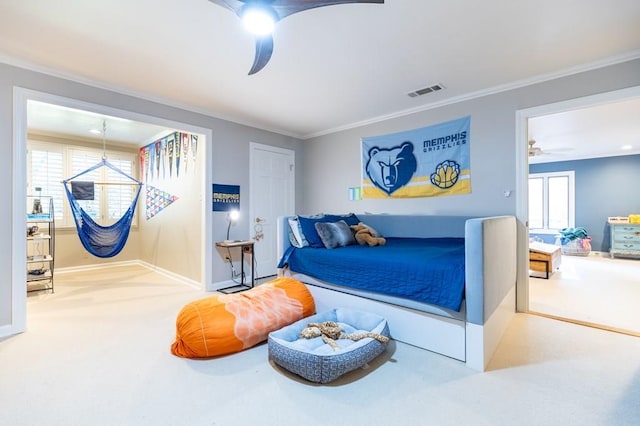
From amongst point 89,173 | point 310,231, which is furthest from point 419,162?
point 89,173

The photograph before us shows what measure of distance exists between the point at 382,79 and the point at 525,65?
1.29m

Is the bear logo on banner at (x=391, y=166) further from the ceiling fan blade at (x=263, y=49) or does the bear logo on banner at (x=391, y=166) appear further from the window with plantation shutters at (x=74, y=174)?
the window with plantation shutters at (x=74, y=174)

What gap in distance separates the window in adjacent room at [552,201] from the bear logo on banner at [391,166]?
18.6ft

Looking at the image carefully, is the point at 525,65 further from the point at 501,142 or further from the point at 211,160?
the point at 211,160

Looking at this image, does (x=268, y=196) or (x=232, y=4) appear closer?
(x=232, y=4)

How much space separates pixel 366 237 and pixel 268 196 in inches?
76.9

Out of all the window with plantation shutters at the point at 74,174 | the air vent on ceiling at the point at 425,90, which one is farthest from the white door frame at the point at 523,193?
the window with plantation shutters at the point at 74,174

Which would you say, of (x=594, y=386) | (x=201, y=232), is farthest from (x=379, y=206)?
(x=594, y=386)

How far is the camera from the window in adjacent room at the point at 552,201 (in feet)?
22.8

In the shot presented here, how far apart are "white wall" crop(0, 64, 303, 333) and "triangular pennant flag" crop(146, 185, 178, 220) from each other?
1213 mm

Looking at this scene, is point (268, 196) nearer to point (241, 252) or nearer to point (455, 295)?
point (241, 252)

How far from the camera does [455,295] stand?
1930mm

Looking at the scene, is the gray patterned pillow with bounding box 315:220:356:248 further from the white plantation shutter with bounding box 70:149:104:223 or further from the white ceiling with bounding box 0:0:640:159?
A: the white plantation shutter with bounding box 70:149:104:223

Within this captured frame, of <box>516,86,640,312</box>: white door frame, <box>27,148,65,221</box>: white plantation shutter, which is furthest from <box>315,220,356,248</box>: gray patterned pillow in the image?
<box>27,148,65,221</box>: white plantation shutter
